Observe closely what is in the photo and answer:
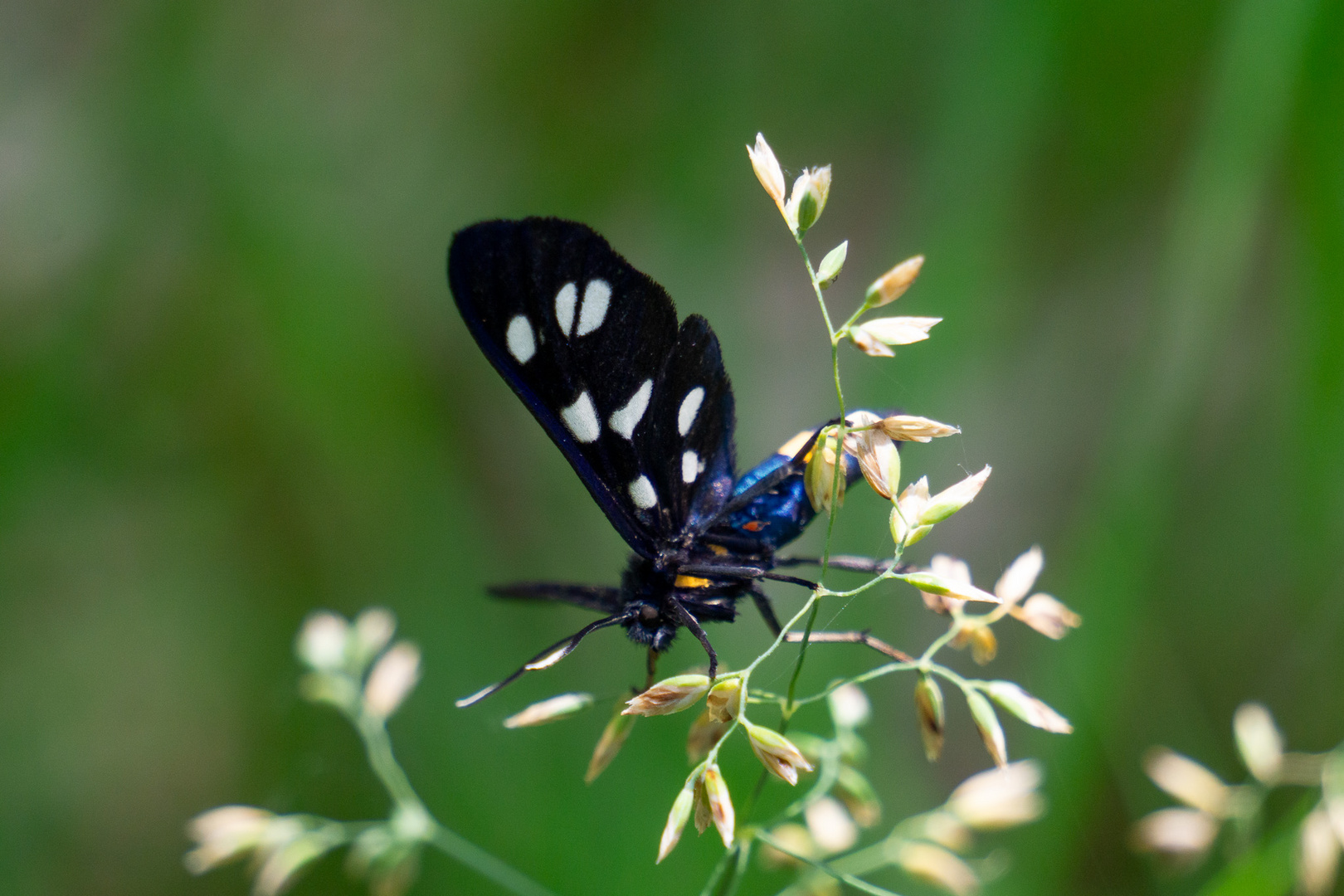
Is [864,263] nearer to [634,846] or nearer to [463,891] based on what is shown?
[634,846]

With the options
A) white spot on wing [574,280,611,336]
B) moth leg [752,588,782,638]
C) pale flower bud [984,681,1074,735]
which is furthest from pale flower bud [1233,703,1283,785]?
white spot on wing [574,280,611,336]

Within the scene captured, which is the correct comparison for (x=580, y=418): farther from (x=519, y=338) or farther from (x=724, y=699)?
(x=724, y=699)

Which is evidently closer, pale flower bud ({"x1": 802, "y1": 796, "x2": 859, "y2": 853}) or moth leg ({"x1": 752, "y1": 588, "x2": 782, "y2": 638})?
moth leg ({"x1": 752, "y1": 588, "x2": 782, "y2": 638})

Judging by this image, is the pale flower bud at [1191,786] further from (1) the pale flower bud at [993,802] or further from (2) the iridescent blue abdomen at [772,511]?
(2) the iridescent blue abdomen at [772,511]

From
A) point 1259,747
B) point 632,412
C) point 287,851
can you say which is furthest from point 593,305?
point 1259,747

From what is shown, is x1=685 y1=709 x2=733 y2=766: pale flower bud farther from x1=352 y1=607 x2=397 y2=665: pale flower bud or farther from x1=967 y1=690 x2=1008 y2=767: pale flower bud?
x1=352 y1=607 x2=397 y2=665: pale flower bud

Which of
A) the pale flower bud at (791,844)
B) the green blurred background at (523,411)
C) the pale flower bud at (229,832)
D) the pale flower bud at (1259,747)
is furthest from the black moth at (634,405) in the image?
the green blurred background at (523,411)

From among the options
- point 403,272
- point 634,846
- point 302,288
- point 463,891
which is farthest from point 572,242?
point 403,272
